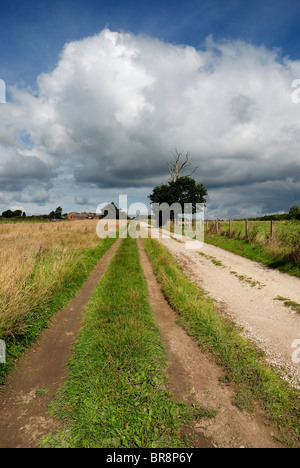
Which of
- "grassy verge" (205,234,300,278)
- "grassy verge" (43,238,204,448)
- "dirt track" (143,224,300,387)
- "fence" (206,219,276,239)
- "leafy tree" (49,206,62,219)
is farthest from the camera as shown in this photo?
"leafy tree" (49,206,62,219)

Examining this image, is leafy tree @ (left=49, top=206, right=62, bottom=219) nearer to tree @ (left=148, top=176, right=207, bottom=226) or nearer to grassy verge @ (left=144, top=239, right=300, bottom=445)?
tree @ (left=148, top=176, right=207, bottom=226)

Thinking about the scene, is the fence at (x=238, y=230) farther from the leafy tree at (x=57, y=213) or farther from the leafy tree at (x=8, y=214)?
the leafy tree at (x=8, y=214)

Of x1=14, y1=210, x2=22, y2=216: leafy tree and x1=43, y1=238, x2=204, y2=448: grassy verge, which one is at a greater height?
x1=14, y1=210, x2=22, y2=216: leafy tree

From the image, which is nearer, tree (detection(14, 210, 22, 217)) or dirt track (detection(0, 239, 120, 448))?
dirt track (detection(0, 239, 120, 448))

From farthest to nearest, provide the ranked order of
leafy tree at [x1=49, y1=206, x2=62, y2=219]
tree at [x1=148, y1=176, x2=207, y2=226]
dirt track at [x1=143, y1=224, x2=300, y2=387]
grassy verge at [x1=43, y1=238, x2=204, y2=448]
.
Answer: leafy tree at [x1=49, y1=206, x2=62, y2=219], tree at [x1=148, y1=176, x2=207, y2=226], dirt track at [x1=143, y1=224, x2=300, y2=387], grassy verge at [x1=43, y1=238, x2=204, y2=448]

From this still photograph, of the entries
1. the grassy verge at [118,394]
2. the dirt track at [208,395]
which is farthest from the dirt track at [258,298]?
the grassy verge at [118,394]

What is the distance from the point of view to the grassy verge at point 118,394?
2.77 m

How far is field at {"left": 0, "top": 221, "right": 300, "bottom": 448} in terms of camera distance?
2840mm

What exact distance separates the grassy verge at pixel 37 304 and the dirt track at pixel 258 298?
475 centimetres

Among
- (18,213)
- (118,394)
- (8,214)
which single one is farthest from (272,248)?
(18,213)

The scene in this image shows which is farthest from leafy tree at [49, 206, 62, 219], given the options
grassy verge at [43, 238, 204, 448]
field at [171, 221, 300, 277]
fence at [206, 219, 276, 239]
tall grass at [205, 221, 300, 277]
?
grassy verge at [43, 238, 204, 448]

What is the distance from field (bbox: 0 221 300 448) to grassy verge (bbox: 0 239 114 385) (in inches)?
1.0

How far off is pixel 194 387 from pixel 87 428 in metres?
1.67

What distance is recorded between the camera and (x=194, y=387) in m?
3.64
